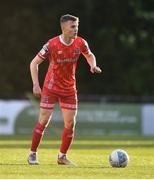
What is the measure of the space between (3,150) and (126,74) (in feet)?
104

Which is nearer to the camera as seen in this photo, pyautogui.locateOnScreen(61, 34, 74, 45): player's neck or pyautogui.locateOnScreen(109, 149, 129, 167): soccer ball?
pyautogui.locateOnScreen(109, 149, 129, 167): soccer ball

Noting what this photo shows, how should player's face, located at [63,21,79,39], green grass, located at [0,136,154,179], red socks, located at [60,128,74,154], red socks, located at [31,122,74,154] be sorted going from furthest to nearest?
1. red socks, located at [60,128,74,154]
2. red socks, located at [31,122,74,154]
3. player's face, located at [63,21,79,39]
4. green grass, located at [0,136,154,179]

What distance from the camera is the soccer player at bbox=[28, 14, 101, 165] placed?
14.7 meters

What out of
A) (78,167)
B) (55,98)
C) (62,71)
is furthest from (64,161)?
(62,71)

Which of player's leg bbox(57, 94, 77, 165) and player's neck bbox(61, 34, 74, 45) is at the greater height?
player's neck bbox(61, 34, 74, 45)

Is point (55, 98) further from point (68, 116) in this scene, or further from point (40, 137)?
point (40, 137)

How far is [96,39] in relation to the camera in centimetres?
5178

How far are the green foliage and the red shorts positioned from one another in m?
34.1

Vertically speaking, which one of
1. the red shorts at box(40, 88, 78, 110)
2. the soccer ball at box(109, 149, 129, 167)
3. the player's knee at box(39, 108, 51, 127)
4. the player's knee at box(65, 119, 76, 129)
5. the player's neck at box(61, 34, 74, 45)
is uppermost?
the player's neck at box(61, 34, 74, 45)

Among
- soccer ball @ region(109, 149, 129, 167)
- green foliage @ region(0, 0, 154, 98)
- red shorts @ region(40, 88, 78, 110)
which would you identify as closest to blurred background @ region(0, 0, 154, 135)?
green foliage @ region(0, 0, 154, 98)

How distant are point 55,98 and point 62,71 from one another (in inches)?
19.1

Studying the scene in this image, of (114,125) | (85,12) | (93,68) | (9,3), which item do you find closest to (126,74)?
(85,12)

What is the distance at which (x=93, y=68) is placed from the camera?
48.3 feet

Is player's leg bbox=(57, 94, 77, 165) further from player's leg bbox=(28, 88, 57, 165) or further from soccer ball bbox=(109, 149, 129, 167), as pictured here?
soccer ball bbox=(109, 149, 129, 167)
